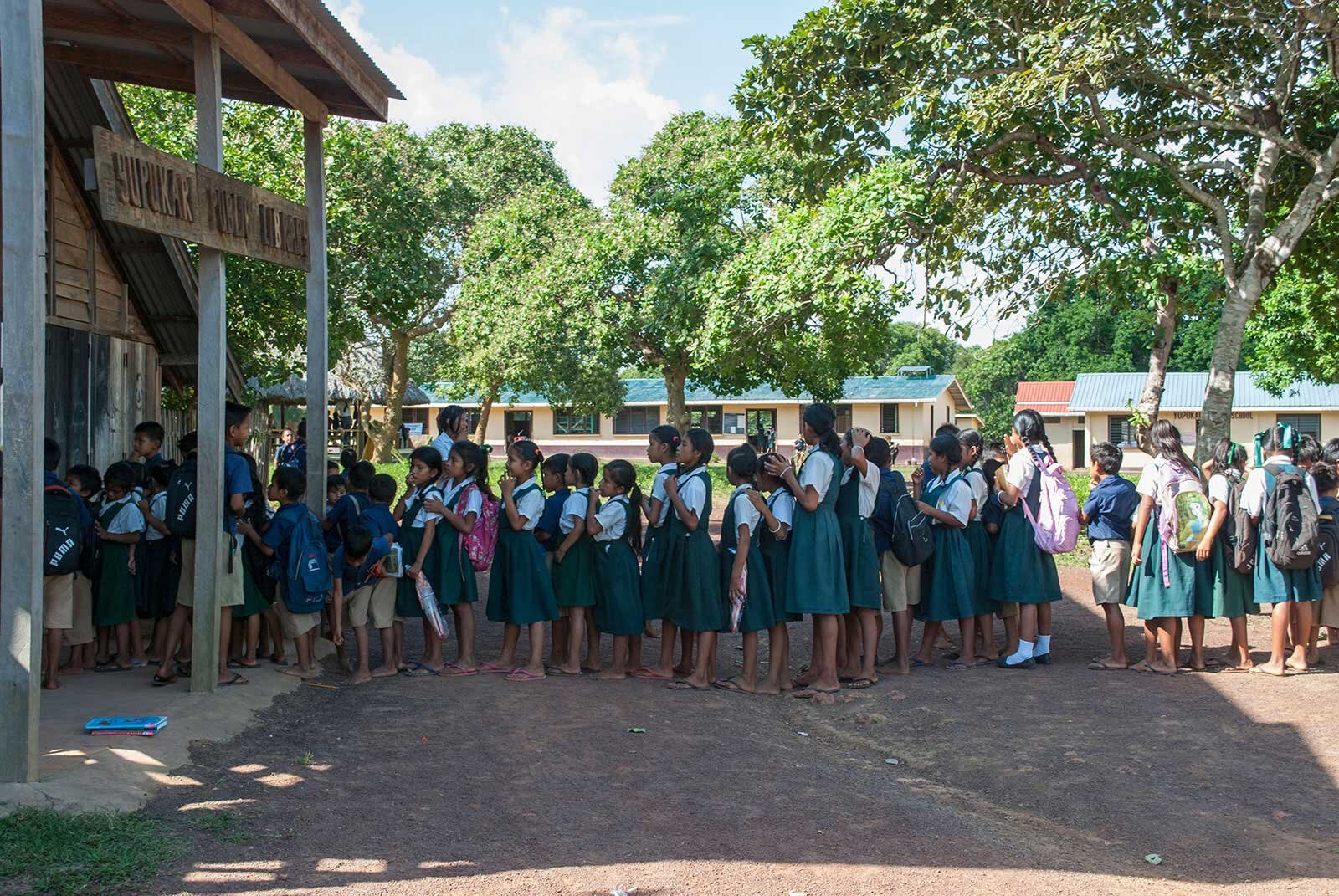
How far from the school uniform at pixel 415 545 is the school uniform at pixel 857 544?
8.52ft

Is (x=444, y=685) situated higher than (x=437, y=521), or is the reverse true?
(x=437, y=521)

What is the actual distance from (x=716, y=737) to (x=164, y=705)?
291 centimetres

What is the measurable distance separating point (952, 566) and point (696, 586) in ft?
6.33

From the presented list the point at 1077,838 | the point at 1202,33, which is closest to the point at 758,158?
the point at 1202,33

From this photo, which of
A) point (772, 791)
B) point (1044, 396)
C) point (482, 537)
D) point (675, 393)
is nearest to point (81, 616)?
point (482, 537)

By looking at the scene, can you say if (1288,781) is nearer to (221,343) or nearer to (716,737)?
(716,737)

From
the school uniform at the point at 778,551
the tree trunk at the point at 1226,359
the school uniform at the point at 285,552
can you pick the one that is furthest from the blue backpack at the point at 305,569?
the tree trunk at the point at 1226,359

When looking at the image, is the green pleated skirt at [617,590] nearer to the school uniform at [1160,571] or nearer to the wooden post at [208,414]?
the wooden post at [208,414]

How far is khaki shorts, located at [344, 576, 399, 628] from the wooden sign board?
2.15 metres

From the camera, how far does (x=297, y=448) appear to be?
42.3 feet

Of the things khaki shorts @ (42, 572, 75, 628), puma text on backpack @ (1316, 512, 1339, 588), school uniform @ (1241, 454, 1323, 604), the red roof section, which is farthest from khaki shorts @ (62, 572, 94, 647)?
the red roof section

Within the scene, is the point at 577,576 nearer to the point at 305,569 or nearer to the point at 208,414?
the point at 305,569

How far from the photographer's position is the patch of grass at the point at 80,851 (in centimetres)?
382

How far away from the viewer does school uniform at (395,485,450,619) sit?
24.2ft
